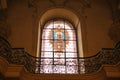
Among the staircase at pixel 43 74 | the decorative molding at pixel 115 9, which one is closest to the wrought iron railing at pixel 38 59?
the staircase at pixel 43 74

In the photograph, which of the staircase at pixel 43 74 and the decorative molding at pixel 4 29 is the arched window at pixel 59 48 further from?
the decorative molding at pixel 4 29

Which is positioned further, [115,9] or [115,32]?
[115,9]

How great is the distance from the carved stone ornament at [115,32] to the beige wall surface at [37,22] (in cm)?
19

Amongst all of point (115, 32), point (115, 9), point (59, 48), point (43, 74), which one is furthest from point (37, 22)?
point (115, 9)

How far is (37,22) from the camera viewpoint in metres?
12.5

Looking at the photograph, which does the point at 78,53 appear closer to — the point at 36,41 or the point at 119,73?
the point at 36,41

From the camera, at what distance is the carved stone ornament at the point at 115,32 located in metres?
11.7

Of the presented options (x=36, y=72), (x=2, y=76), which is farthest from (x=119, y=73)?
(x=2, y=76)

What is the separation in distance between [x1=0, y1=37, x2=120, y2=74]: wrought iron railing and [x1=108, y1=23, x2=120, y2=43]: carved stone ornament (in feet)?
5.11

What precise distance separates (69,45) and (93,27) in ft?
4.57

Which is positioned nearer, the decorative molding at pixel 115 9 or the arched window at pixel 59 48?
the arched window at pixel 59 48

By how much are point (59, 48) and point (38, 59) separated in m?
1.76

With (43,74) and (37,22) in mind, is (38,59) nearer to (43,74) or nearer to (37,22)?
(43,74)

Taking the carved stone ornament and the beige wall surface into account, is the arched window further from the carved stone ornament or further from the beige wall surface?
the carved stone ornament
